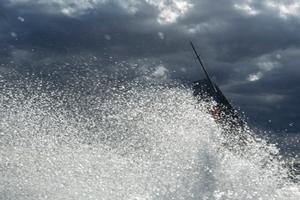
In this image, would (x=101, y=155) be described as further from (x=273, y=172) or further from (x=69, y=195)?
(x=273, y=172)

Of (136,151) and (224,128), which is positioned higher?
(224,128)

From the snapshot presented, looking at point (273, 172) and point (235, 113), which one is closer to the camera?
point (273, 172)

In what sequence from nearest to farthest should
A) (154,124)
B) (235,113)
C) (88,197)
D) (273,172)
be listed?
(88,197) < (273,172) < (154,124) < (235,113)

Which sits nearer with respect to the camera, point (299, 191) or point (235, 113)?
point (299, 191)

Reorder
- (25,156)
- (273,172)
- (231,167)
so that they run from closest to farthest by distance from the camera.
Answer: (231,167) → (273,172) → (25,156)

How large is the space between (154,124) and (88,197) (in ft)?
39.9

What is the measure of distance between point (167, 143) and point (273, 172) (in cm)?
708

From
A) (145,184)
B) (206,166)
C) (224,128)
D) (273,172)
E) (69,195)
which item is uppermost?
(224,128)

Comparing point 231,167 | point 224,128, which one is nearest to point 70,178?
point 231,167

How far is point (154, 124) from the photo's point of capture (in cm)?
3716

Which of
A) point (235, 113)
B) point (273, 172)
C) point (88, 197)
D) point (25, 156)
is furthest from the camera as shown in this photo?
point (235, 113)

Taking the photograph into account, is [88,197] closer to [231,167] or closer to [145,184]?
[145,184]

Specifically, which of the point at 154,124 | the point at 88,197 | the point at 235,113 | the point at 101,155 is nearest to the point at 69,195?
the point at 88,197

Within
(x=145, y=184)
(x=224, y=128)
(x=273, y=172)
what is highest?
(x=224, y=128)
